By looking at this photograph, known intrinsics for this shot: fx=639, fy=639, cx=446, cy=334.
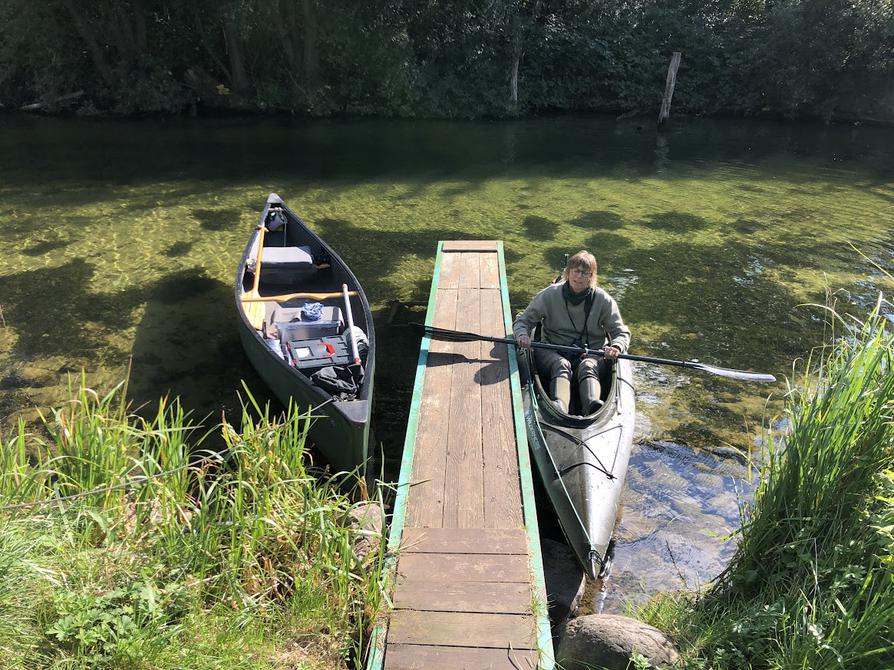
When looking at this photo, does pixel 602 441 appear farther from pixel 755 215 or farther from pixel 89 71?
pixel 89 71

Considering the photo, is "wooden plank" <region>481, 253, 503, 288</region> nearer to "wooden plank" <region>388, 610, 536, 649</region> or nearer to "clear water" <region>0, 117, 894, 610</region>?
"clear water" <region>0, 117, 894, 610</region>

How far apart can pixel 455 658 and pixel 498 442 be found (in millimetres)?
1896

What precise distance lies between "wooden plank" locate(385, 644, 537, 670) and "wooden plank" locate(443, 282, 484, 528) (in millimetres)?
909

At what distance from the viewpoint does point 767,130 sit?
22.0 metres

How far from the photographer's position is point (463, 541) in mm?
3965

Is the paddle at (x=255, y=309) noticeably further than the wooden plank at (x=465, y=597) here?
Yes

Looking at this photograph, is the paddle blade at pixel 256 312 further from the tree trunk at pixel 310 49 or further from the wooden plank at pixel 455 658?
the tree trunk at pixel 310 49

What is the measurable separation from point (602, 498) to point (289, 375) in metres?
2.87

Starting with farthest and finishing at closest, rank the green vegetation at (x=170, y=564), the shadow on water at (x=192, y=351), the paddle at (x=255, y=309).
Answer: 1. the paddle at (x=255, y=309)
2. the shadow on water at (x=192, y=351)
3. the green vegetation at (x=170, y=564)

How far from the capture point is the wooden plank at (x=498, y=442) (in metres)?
4.24

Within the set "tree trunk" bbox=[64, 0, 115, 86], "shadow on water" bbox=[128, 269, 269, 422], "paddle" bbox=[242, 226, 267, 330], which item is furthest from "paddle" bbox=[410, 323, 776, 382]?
"tree trunk" bbox=[64, 0, 115, 86]

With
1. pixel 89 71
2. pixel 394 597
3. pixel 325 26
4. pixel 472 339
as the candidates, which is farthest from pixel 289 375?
pixel 89 71

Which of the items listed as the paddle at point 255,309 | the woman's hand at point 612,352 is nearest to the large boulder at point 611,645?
the woman's hand at point 612,352

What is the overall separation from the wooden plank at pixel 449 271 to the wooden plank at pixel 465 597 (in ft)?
15.0
